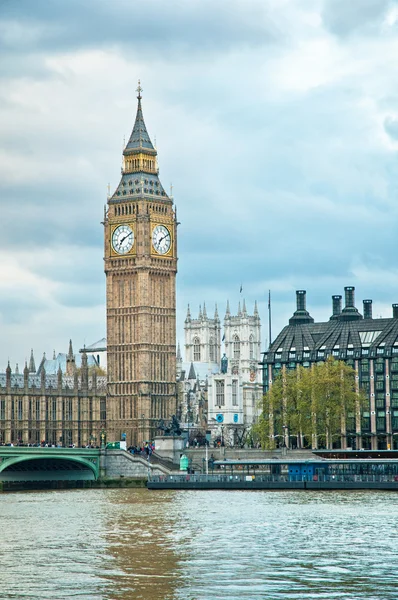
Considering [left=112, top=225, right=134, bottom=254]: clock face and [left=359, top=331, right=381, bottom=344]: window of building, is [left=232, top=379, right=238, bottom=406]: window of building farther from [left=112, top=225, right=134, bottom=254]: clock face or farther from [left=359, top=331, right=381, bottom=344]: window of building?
[left=112, top=225, right=134, bottom=254]: clock face

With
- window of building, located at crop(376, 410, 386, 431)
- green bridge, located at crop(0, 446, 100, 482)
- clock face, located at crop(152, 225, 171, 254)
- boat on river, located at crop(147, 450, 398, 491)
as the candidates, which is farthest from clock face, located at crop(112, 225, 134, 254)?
boat on river, located at crop(147, 450, 398, 491)

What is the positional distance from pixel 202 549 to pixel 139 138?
93238 millimetres

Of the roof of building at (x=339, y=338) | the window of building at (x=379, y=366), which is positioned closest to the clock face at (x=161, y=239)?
the roof of building at (x=339, y=338)

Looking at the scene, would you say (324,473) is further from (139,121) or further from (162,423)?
(139,121)

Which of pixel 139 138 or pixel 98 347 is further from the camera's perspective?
pixel 98 347

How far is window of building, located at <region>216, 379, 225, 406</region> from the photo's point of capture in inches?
6722

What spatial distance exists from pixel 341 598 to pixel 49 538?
21.2m

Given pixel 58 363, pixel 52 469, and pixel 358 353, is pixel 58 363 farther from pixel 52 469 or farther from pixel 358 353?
pixel 52 469

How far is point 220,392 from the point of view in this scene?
561 ft

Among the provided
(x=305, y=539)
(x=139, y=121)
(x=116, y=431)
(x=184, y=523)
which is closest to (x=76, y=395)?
(x=116, y=431)

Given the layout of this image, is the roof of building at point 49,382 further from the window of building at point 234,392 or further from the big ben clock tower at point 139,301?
the window of building at point 234,392

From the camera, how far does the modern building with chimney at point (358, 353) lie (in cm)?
13412

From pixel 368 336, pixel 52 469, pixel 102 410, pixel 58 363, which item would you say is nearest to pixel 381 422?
pixel 368 336

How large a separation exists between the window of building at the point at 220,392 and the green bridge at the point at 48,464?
50793 millimetres
